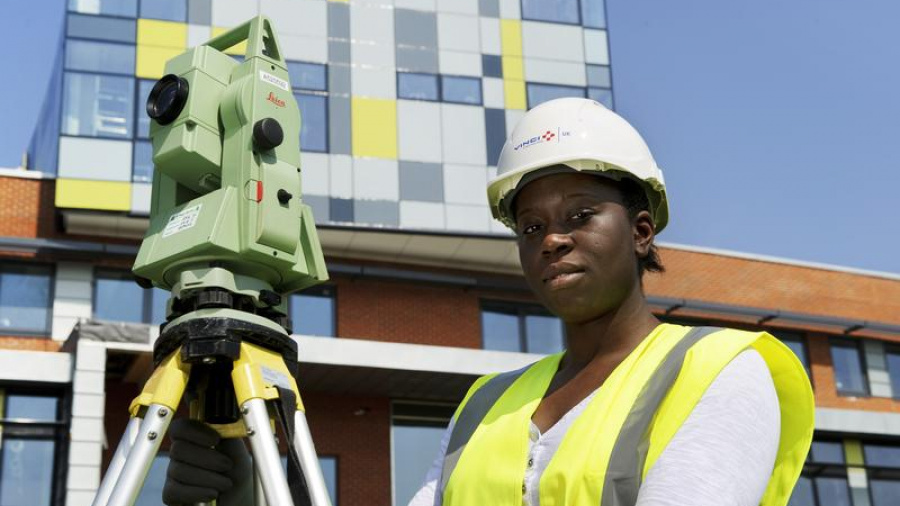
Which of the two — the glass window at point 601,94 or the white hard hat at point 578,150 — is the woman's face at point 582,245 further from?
the glass window at point 601,94

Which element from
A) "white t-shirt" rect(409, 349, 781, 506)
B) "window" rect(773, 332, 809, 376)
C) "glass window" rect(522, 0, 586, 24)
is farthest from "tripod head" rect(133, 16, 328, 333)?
"window" rect(773, 332, 809, 376)

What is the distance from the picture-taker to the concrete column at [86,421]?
14.9m

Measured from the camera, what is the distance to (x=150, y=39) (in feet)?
59.3

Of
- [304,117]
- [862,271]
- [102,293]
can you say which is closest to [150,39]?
[304,117]

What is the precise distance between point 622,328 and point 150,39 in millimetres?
17184

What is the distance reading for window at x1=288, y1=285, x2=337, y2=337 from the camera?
18781 millimetres

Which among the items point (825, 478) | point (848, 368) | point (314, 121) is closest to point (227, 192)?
point (314, 121)

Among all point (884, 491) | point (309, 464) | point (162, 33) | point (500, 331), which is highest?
point (162, 33)

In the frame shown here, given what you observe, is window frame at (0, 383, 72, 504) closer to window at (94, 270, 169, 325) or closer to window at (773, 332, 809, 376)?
window at (94, 270, 169, 325)

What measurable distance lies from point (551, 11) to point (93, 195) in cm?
839

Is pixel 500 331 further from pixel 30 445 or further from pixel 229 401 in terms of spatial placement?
pixel 229 401

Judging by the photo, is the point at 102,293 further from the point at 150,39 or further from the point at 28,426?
the point at 150,39

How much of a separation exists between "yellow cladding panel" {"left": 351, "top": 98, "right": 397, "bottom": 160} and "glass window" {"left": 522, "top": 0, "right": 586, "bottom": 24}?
10.3 ft

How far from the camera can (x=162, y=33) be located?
59.5 ft
